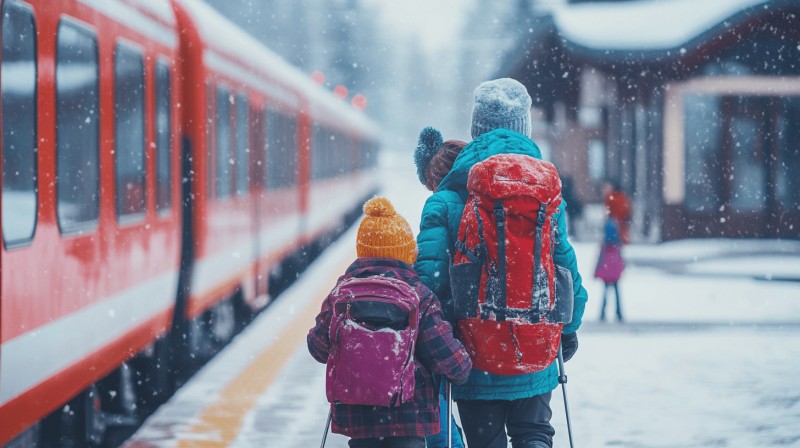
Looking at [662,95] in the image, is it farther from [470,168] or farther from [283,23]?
[283,23]

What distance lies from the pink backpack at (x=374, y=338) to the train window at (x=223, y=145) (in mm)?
6660

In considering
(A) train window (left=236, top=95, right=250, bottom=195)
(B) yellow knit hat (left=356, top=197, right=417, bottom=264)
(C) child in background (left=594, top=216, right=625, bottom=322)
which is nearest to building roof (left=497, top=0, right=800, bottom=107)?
(C) child in background (left=594, top=216, right=625, bottom=322)

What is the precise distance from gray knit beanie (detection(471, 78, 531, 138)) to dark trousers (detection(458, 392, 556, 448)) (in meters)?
0.95

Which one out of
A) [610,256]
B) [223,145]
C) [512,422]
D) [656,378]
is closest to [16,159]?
[512,422]

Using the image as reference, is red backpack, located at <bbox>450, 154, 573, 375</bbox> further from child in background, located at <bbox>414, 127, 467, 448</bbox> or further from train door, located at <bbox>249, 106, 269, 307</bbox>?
train door, located at <bbox>249, 106, 269, 307</bbox>

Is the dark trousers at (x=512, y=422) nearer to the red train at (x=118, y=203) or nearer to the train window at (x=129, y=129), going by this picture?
the red train at (x=118, y=203)

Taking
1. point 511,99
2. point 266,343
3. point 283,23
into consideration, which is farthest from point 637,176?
point 283,23

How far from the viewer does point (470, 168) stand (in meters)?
3.94

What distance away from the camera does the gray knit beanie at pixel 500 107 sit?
4.12 m

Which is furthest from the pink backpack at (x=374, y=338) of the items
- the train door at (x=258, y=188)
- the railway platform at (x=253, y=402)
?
the train door at (x=258, y=188)

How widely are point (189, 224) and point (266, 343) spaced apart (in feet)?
4.20

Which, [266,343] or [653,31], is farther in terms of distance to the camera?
[653,31]

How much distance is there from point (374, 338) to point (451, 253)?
460mm

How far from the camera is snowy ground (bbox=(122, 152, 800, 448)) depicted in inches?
257
